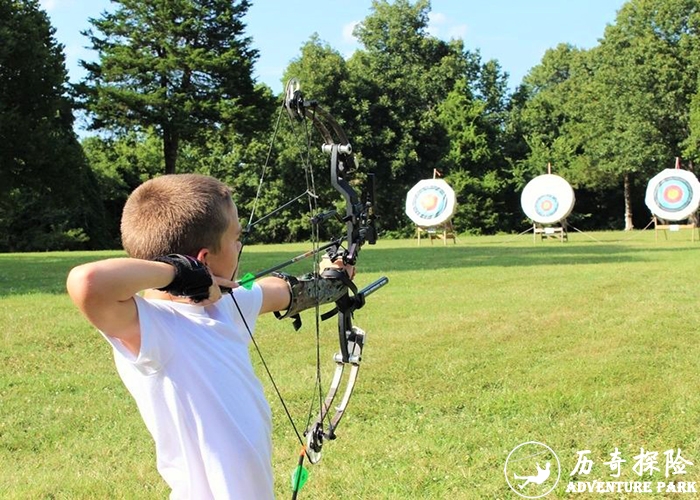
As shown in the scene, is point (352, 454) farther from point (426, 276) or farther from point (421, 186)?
point (421, 186)

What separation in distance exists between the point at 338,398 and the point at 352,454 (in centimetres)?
88

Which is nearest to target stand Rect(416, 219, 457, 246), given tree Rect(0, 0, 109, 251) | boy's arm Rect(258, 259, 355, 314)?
tree Rect(0, 0, 109, 251)

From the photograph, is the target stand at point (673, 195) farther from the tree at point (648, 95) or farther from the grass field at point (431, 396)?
the grass field at point (431, 396)

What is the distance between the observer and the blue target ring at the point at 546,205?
22250 millimetres

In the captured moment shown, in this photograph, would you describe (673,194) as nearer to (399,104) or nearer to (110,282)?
(399,104)

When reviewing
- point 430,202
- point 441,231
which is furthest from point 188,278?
point 441,231

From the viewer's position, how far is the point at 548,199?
22.3m

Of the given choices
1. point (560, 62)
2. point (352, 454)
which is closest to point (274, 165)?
point (560, 62)

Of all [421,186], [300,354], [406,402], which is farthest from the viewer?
[421,186]

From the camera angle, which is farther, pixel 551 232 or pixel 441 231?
pixel 441 231

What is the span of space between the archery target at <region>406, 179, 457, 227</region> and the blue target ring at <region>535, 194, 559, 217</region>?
264 centimetres

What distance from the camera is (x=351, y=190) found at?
7.34 ft

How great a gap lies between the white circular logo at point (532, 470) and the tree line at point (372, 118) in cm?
1844

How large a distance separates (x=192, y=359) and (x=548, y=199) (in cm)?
2199
